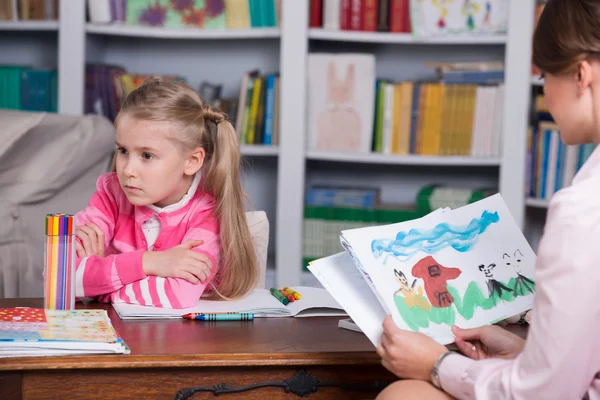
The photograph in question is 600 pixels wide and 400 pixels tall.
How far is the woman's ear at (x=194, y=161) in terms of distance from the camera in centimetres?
151

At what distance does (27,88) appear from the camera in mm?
3170

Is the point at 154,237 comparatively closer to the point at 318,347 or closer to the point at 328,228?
the point at 318,347

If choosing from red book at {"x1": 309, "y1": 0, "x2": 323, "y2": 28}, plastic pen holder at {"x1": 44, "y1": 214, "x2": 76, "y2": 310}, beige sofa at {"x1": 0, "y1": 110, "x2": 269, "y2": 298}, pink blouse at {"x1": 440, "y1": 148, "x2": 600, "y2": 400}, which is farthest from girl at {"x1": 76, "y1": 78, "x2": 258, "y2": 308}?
red book at {"x1": 309, "y1": 0, "x2": 323, "y2": 28}

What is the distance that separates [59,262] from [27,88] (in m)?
2.08

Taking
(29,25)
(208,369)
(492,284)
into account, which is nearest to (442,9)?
(29,25)

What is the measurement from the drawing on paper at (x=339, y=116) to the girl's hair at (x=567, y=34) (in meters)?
2.06

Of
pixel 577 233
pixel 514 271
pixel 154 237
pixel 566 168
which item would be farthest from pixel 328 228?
pixel 577 233

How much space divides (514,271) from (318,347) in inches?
12.6

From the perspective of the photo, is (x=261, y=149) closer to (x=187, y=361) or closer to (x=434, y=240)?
(x=434, y=240)

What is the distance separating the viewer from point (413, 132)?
306 centimetres

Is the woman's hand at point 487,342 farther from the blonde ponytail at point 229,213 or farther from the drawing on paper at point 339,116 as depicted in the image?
the drawing on paper at point 339,116

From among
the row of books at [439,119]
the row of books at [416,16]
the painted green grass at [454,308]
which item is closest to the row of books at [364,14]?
the row of books at [416,16]

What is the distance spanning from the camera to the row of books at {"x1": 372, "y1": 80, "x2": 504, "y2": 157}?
300 centimetres

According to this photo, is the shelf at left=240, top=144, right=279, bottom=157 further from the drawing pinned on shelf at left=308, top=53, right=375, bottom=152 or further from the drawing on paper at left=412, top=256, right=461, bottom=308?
the drawing on paper at left=412, top=256, right=461, bottom=308
